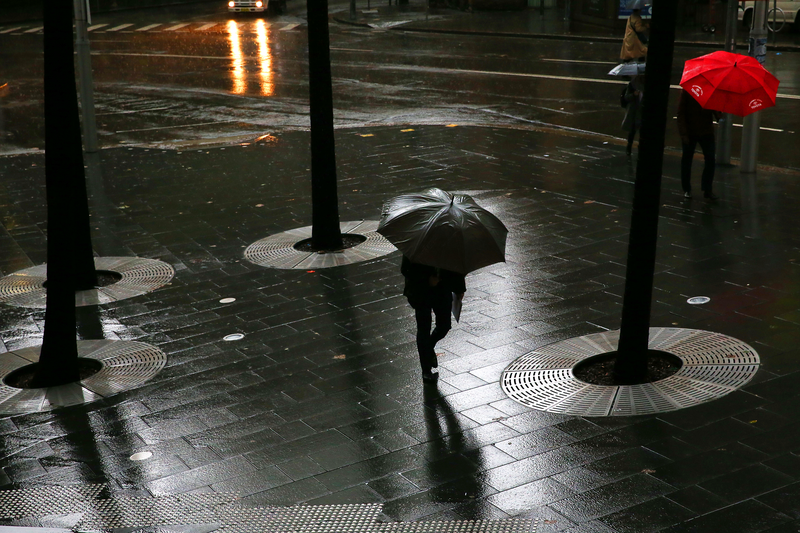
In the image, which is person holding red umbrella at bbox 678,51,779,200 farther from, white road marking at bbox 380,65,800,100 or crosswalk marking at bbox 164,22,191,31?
crosswalk marking at bbox 164,22,191,31

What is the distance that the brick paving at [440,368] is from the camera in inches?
216

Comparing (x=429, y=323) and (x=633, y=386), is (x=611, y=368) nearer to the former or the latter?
(x=633, y=386)

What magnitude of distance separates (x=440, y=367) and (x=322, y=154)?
164 inches

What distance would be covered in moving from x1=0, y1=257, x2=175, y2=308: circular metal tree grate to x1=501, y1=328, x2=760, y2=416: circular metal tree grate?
457 centimetres

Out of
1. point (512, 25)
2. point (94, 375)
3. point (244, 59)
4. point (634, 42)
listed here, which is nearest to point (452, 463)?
point (94, 375)

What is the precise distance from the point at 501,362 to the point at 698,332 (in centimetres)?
169

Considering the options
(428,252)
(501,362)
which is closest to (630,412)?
(501,362)

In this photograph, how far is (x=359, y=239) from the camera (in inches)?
436

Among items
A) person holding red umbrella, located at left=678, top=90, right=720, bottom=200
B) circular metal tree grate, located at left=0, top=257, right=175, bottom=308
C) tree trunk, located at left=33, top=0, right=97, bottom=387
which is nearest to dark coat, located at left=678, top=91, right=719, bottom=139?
person holding red umbrella, located at left=678, top=90, right=720, bottom=200

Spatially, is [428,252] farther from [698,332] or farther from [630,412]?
[698,332]

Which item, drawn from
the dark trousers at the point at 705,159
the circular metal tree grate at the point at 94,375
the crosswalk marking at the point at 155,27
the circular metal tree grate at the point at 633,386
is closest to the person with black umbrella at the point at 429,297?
the circular metal tree grate at the point at 633,386

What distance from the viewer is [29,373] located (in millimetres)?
7898

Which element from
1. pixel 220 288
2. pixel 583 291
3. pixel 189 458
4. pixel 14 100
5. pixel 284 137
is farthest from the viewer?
pixel 14 100

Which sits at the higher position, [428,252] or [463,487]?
[428,252]
